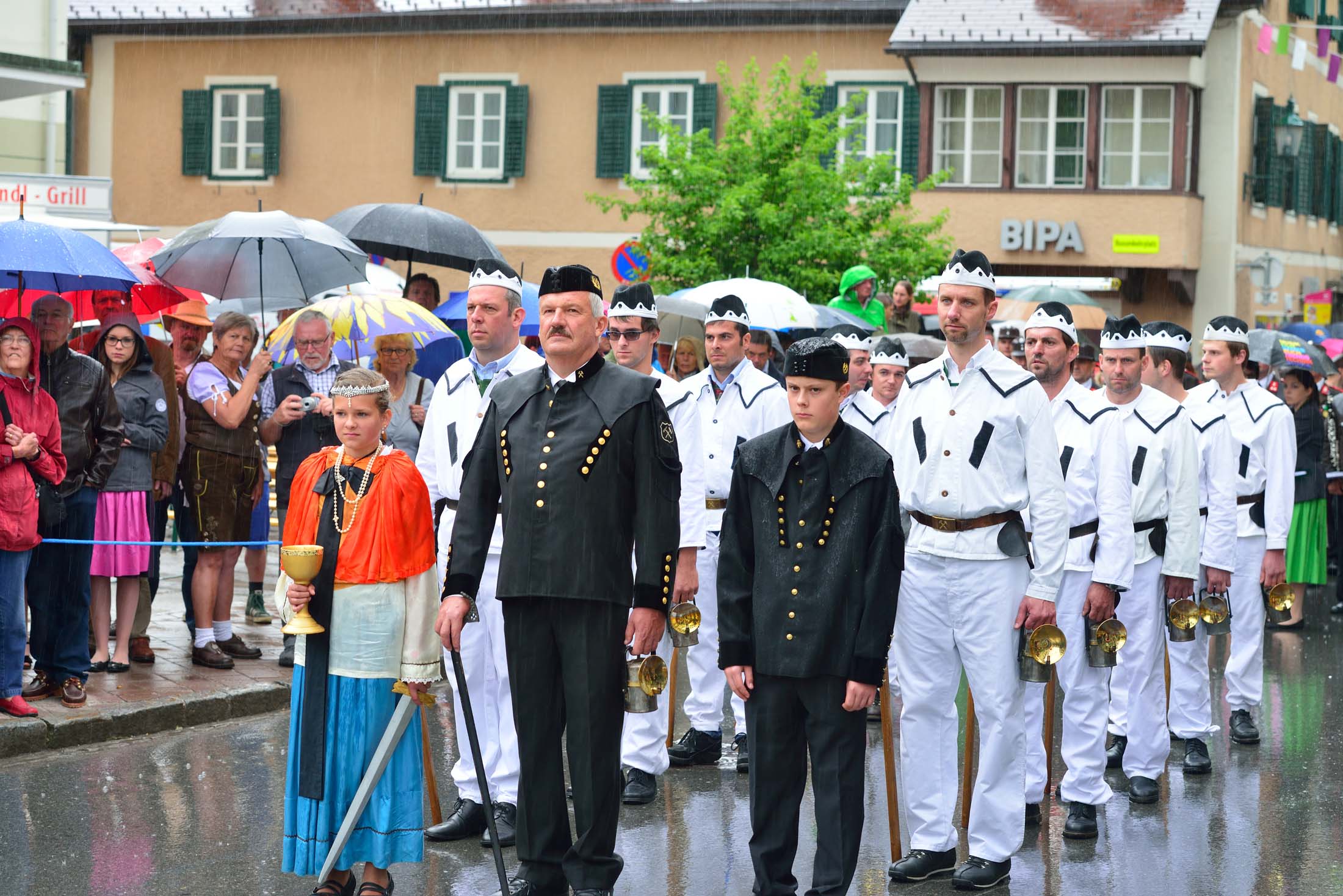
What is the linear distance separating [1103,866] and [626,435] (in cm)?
280

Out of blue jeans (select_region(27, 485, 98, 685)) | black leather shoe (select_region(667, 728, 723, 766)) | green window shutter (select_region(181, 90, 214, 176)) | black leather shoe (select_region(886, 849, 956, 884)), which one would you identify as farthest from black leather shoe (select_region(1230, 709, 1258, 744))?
green window shutter (select_region(181, 90, 214, 176))

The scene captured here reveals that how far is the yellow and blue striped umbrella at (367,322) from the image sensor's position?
1047 centimetres

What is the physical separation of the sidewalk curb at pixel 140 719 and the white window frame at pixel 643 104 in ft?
69.2

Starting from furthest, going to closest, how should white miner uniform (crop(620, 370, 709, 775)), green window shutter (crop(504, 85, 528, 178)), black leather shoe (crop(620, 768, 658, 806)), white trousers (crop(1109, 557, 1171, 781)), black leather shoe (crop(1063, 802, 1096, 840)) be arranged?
green window shutter (crop(504, 85, 528, 178))
white trousers (crop(1109, 557, 1171, 781))
black leather shoe (crop(620, 768, 658, 806))
white miner uniform (crop(620, 370, 709, 775))
black leather shoe (crop(1063, 802, 1096, 840))

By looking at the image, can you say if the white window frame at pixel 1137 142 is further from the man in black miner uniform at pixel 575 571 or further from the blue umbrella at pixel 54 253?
the man in black miner uniform at pixel 575 571

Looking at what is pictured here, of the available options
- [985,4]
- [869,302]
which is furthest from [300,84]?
[869,302]

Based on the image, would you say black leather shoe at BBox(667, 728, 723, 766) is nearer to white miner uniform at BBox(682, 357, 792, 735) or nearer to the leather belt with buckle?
white miner uniform at BBox(682, 357, 792, 735)

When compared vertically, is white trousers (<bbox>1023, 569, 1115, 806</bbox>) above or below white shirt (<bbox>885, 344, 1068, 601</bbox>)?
below

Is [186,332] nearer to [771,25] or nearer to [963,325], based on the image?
[963,325]

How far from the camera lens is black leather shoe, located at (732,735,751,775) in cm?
848

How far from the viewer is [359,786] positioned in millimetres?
6016

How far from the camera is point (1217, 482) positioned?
356 inches

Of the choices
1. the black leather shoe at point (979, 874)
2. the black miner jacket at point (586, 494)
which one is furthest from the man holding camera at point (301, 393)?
the black leather shoe at point (979, 874)

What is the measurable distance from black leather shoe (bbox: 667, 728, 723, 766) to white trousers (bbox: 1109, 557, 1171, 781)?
2.06 m
